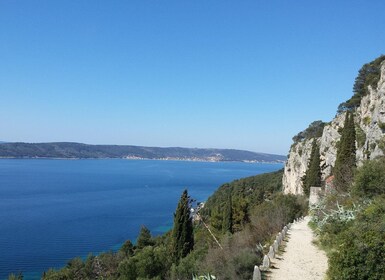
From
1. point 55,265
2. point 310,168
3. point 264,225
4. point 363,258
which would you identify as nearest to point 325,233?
point 264,225

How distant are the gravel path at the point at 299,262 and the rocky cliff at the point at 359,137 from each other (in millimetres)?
10417

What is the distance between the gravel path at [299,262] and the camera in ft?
36.2

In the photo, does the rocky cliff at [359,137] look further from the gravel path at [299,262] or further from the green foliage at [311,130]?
the gravel path at [299,262]

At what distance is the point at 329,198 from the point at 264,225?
4.29 m

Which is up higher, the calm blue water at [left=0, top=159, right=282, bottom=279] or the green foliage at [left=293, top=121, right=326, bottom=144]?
the green foliage at [left=293, top=121, right=326, bottom=144]

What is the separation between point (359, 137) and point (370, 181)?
18.7m

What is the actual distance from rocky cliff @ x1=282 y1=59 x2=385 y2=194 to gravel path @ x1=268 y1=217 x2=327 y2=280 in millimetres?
10417

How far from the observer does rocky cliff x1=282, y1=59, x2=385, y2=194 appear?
83.6ft

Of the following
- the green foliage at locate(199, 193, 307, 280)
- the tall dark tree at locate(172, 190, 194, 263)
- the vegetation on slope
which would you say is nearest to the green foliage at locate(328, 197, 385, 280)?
the vegetation on slope

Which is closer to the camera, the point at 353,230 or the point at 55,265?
the point at 353,230

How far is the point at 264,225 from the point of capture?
21.4m

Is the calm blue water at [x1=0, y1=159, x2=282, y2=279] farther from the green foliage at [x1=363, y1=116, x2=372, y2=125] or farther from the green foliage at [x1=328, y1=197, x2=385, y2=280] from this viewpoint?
the green foliage at [x1=328, y1=197, x2=385, y2=280]

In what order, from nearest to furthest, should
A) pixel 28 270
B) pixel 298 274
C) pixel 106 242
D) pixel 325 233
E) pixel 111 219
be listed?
pixel 298 274 → pixel 325 233 → pixel 28 270 → pixel 106 242 → pixel 111 219

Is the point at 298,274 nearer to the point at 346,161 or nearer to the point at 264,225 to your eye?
the point at 264,225
